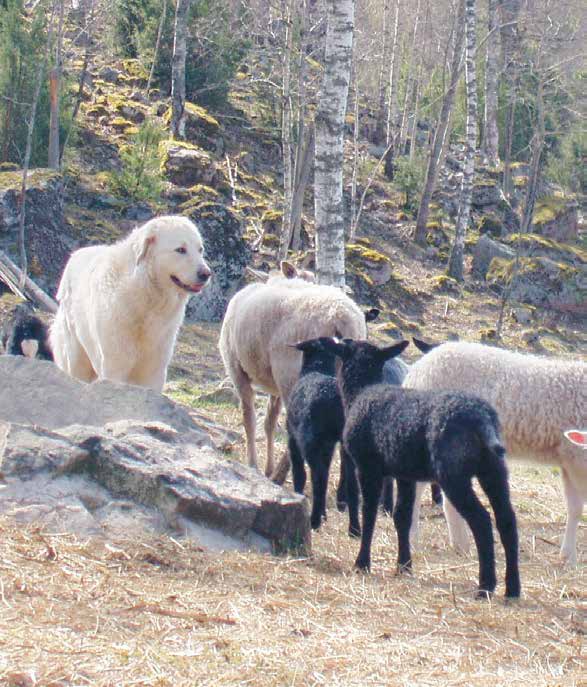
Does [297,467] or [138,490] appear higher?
[138,490]

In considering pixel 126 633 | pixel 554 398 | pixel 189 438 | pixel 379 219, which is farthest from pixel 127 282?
pixel 379 219

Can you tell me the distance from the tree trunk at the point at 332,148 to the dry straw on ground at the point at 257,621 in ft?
20.8

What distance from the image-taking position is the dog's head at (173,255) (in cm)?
768

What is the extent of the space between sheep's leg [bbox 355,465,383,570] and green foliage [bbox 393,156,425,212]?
21896 mm

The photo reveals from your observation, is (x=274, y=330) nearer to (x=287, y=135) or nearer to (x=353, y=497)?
(x=353, y=497)

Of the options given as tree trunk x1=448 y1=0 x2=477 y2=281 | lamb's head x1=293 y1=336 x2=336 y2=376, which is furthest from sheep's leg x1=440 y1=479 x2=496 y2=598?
tree trunk x1=448 y1=0 x2=477 y2=281

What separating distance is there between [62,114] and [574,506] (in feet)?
52.5

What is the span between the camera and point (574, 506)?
625cm

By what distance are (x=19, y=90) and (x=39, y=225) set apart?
5.41 metres

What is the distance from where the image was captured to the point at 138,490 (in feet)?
17.1

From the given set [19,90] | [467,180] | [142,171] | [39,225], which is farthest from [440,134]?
[39,225]

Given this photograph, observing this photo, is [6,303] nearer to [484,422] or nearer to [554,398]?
[554,398]

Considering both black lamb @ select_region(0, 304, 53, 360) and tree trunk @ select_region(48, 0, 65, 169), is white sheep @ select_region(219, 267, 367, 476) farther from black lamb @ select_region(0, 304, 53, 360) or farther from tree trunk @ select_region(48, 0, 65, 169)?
tree trunk @ select_region(48, 0, 65, 169)

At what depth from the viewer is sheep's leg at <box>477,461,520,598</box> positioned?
189 inches
